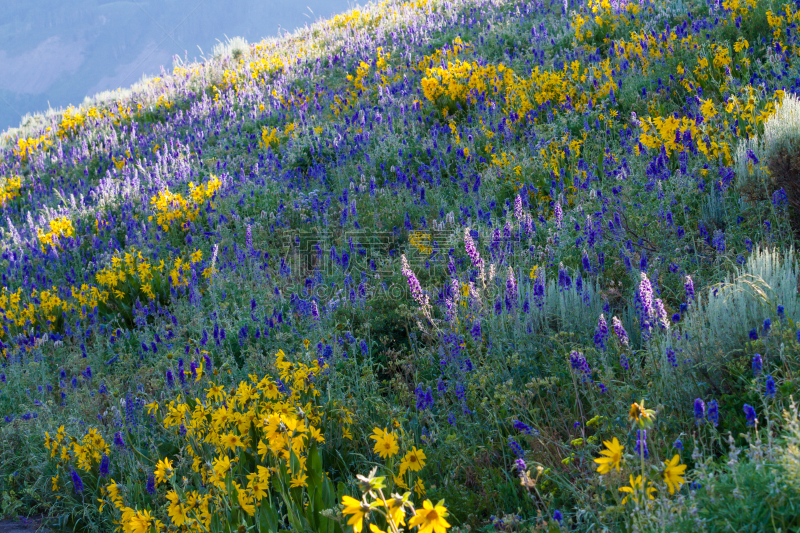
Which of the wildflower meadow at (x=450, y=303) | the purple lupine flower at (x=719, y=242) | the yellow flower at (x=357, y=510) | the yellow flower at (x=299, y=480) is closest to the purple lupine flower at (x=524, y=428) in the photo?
the wildflower meadow at (x=450, y=303)

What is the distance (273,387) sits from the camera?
2.70m

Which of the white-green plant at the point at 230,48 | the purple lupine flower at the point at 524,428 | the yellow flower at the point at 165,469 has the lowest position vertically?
the purple lupine flower at the point at 524,428

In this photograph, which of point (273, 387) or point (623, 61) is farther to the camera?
point (623, 61)

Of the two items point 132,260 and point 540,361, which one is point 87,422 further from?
point 540,361

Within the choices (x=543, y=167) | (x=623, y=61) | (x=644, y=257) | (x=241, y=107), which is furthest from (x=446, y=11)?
(x=644, y=257)

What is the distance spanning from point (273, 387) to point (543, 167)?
370 centimetres

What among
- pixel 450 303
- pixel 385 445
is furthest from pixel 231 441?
pixel 450 303

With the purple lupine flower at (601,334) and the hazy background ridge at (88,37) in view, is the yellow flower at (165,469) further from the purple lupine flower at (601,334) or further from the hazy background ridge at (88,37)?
the hazy background ridge at (88,37)

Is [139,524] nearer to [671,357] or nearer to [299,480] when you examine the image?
[299,480]

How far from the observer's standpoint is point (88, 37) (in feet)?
407

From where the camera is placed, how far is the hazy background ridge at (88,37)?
11550 cm

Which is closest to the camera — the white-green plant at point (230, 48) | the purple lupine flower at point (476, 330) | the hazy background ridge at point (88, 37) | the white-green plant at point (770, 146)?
the purple lupine flower at point (476, 330)

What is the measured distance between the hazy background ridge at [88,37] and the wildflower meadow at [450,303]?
110m

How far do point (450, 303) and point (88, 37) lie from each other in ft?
491
